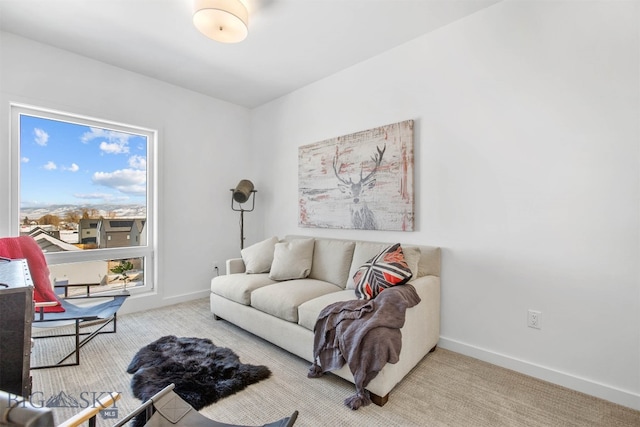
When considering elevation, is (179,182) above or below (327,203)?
above

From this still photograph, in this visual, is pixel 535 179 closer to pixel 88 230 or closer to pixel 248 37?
pixel 248 37

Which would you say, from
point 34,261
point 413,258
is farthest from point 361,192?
point 34,261

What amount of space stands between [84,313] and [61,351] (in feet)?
1.30

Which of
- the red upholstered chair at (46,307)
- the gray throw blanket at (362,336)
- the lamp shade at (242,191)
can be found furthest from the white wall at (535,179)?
the red upholstered chair at (46,307)

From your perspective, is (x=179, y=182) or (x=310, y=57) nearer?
(x=310, y=57)

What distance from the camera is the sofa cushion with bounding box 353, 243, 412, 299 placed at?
216cm

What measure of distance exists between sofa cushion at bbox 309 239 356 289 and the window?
2.10 metres

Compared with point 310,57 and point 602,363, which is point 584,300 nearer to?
point 602,363

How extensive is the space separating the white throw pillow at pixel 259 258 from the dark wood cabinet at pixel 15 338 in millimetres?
2169

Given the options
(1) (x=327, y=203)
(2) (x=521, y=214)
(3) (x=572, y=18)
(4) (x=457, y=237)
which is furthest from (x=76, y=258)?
(3) (x=572, y=18)

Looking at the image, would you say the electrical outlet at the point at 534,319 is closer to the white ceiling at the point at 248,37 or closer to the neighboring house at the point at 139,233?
the white ceiling at the point at 248,37

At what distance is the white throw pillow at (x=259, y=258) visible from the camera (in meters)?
3.18

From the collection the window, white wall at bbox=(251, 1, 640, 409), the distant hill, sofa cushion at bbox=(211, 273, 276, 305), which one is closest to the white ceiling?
white wall at bbox=(251, 1, 640, 409)

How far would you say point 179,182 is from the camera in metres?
3.77
